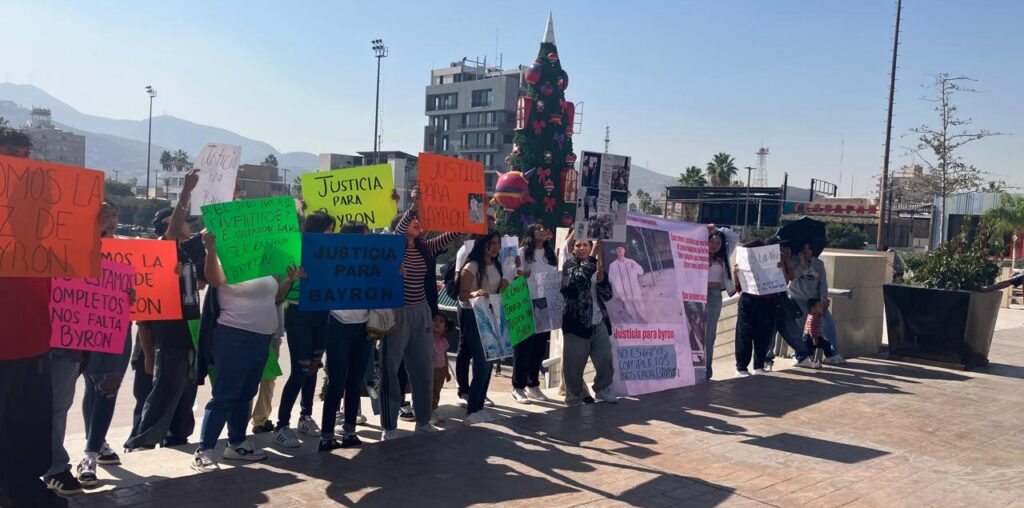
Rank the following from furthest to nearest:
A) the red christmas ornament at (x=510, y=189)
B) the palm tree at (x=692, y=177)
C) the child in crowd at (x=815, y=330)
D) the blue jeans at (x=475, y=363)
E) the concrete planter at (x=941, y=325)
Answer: the palm tree at (x=692, y=177)
the red christmas ornament at (x=510, y=189)
the concrete planter at (x=941, y=325)
the child in crowd at (x=815, y=330)
the blue jeans at (x=475, y=363)

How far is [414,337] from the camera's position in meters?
6.71

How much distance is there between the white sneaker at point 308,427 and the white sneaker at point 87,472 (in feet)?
5.71

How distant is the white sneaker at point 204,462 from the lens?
5527 mm

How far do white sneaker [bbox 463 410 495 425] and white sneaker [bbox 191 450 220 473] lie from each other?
2.33 m

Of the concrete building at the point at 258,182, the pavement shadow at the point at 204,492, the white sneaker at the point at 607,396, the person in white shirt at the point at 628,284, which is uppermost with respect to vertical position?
the concrete building at the point at 258,182

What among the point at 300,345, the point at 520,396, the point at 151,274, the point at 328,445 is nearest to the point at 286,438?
the point at 328,445

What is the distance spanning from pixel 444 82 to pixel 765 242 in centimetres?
11403

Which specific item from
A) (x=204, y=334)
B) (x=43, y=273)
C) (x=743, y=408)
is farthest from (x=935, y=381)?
(x=43, y=273)

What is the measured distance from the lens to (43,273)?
4.41 metres

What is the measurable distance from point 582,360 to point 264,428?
3057mm

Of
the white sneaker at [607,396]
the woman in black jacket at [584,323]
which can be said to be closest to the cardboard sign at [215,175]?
the woman in black jacket at [584,323]

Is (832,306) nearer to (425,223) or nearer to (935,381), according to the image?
(935,381)

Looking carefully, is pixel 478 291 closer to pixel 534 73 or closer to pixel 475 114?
pixel 534 73

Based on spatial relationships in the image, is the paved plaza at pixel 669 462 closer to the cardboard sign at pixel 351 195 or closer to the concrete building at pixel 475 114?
the cardboard sign at pixel 351 195
